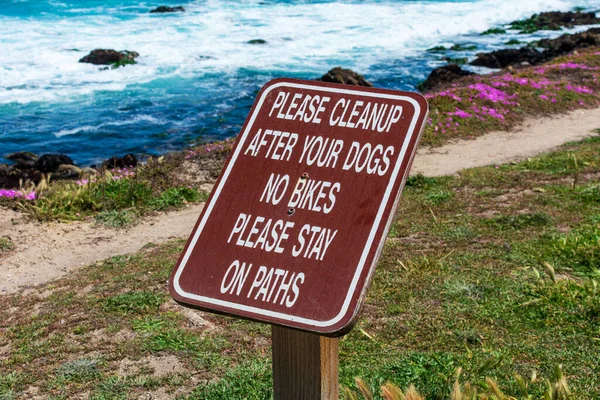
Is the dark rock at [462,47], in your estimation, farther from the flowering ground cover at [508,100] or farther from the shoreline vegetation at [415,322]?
the shoreline vegetation at [415,322]

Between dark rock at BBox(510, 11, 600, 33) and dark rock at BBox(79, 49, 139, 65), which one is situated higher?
dark rock at BBox(79, 49, 139, 65)

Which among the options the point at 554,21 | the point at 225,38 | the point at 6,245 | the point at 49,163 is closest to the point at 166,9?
the point at 225,38

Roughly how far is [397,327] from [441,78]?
65.3ft

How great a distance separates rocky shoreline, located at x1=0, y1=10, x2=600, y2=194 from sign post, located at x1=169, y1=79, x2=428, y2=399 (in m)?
10.4

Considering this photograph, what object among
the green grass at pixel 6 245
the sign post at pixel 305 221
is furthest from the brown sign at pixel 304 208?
the green grass at pixel 6 245

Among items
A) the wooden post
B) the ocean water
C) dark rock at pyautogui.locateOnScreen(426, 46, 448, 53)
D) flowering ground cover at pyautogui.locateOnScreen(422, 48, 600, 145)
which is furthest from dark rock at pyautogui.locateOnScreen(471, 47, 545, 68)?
the wooden post

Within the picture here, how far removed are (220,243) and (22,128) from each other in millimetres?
19122

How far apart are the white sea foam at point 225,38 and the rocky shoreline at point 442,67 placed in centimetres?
189

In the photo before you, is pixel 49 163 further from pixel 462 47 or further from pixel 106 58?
pixel 462 47

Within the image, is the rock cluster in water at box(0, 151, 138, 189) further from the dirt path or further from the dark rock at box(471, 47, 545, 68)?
the dark rock at box(471, 47, 545, 68)

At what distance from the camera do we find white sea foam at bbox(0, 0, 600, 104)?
2692 centimetres

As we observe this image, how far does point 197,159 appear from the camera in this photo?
43.2 feet

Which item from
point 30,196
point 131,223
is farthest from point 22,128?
point 131,223

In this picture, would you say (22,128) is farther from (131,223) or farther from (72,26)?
(72,26)
